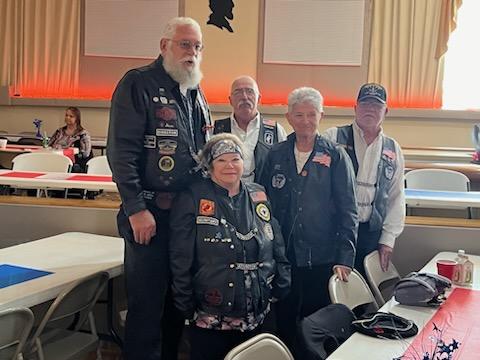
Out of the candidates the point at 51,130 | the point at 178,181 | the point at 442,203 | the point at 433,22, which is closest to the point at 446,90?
the point at 433,22

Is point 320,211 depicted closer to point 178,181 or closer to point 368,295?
point 368,295

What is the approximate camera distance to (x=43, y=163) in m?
5.04

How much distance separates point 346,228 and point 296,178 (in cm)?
31

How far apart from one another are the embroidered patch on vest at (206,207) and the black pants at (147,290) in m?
0.17

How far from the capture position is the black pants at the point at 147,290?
2350 millimetres

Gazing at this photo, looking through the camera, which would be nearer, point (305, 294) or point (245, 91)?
point (305, 294)

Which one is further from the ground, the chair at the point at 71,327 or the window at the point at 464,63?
the window at the point at 464,63

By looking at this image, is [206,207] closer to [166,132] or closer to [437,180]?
[166,132]

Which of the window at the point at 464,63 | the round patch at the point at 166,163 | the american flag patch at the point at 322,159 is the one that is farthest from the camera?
the window at the point at 464,63

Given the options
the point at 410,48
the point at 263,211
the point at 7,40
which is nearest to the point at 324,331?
the point at 263,211

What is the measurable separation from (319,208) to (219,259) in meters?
0.61

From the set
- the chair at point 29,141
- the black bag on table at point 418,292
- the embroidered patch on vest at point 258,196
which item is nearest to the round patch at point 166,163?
the embroidered patch on vest at point 258,196

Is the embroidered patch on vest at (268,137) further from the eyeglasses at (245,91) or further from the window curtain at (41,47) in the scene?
the window curtain at (41,47)

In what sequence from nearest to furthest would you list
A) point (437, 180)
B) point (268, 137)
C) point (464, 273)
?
point (464, 273) < point (268, 137) < point (437, 180)
